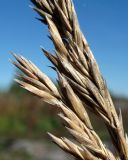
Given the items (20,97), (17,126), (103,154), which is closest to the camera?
(103,154)

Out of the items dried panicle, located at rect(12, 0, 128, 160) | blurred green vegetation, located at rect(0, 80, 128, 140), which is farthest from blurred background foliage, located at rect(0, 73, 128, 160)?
dried panicle, located at rect(12, 0, 128, 160)

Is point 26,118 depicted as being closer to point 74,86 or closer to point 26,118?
point 26,118

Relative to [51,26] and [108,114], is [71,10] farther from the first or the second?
[108,114]

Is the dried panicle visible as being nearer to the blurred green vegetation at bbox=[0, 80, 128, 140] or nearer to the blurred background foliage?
the blurred background foliage

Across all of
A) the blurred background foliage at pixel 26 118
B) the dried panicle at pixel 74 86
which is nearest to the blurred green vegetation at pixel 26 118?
the blurred background foliage at pixel 26 118

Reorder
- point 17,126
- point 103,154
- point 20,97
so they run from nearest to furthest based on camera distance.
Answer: point 103,154 < point 17,126 < point 20,97

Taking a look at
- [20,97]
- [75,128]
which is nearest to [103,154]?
[75,128]

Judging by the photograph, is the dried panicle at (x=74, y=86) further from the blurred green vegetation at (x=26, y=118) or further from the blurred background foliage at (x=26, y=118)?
the blurred green vegetation at (x=26, y=118)

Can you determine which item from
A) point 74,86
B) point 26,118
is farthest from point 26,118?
point 74,86
